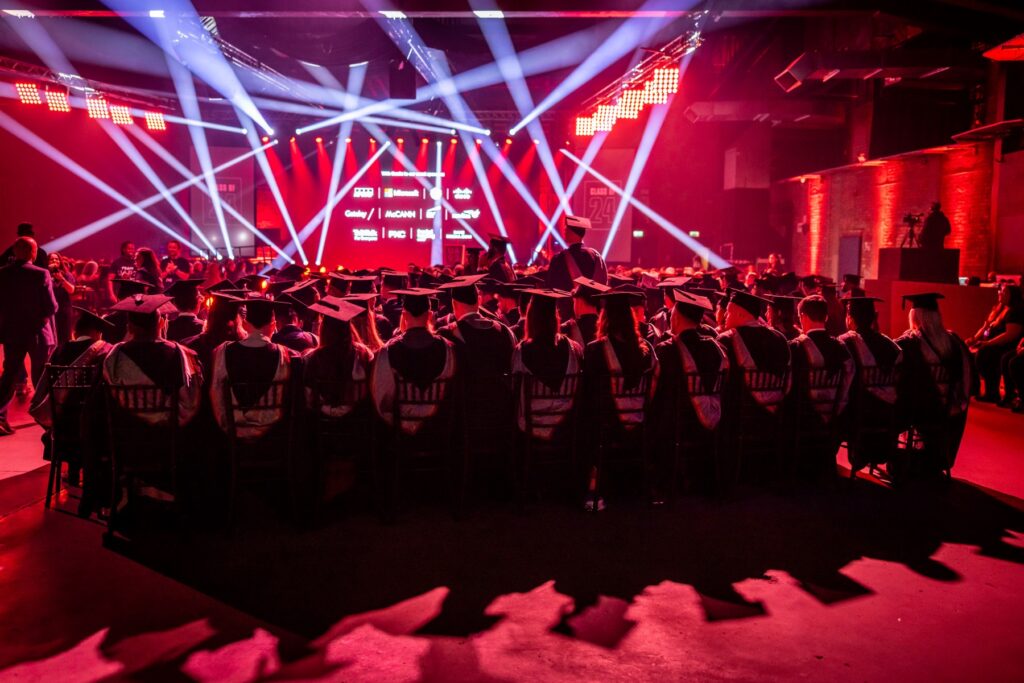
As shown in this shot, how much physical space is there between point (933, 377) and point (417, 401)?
3377 mm

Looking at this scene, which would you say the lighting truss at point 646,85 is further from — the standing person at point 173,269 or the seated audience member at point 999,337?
the standing person at point 173,269

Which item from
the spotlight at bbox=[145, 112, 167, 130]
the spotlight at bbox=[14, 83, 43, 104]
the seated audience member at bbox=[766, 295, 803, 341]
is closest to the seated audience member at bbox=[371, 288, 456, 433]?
the seated audience member at bbox=[766, 295, 803, 341]

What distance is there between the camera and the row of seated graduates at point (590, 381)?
3885 millimetres

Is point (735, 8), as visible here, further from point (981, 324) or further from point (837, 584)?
point (837, 584)

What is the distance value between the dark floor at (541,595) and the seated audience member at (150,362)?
73 centimetres

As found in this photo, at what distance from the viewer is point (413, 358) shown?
4.03 m

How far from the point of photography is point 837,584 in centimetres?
334

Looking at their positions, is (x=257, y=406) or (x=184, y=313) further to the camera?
(x=184, y=313)

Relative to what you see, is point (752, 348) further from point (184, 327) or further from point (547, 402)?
point (184, 327)

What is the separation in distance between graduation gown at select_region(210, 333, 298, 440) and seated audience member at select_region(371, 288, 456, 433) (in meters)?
0.49

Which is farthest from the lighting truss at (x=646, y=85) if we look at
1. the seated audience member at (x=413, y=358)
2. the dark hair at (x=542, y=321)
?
the seated audience member at (x=413, y=358)

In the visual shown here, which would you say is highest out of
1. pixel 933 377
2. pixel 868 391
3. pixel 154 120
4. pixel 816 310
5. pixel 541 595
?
pixel 154 120

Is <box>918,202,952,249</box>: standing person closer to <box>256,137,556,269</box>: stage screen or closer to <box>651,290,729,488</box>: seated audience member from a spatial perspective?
<box>651,290,729,488</box>: seated audience member

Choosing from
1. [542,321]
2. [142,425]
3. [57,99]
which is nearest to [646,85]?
[542,321]
